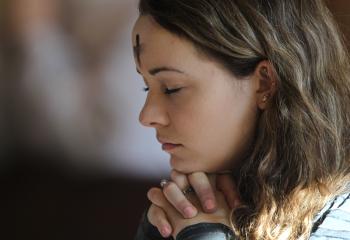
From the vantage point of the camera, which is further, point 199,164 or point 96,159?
point 96,159

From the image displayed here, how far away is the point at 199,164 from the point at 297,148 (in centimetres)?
18

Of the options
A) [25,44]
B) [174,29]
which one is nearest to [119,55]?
[25,44]

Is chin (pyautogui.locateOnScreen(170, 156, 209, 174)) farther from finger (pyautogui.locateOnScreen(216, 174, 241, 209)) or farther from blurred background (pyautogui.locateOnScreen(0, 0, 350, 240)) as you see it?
blurred background (pyautogui.locateOnScreen(0, 0, 350, 240))

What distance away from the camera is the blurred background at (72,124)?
1.33 m

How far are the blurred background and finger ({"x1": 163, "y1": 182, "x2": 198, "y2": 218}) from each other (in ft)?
1.54

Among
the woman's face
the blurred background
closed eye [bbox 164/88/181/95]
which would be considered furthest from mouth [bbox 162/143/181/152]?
the blurred background

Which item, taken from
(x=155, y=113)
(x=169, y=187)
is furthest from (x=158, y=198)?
(x=155, y=113)

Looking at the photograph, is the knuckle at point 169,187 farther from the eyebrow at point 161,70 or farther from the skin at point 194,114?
the eyebrow at point 161,70

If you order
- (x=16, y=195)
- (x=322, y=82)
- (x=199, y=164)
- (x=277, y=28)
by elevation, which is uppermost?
(x=277, y=28)

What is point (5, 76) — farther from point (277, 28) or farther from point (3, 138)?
point (277, 28)

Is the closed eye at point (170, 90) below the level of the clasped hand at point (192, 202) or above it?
above

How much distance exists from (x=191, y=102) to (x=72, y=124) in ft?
1.78

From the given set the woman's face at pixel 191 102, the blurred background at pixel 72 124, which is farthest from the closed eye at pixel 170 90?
the blurred background at pixel 72 124

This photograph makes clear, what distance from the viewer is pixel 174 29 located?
0.94 meters
